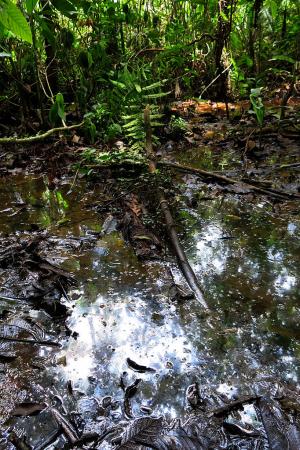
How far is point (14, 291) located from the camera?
1830 millimetres

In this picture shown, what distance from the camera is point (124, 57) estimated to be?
15.5ft

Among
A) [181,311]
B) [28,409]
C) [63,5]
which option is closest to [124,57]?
[63,5]

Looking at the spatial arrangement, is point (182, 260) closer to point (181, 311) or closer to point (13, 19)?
point (181, 311)

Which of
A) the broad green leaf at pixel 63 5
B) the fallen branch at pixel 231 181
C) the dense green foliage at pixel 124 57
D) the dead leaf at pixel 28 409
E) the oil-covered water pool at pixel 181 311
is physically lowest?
the oil-covered water pool at pixel 181 311

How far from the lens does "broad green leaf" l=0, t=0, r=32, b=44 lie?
40.8 inches

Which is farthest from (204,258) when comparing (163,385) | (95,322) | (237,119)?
(237,119)

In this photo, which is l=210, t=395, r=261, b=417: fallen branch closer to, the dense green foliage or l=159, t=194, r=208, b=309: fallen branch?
l=159, t=194, r=208, b=309: fallen branch

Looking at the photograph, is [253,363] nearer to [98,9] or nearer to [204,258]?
[204,258]

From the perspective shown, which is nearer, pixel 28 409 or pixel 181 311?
pixel 28 409

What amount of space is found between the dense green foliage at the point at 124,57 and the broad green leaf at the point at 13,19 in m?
2.47

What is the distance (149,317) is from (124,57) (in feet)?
13.0

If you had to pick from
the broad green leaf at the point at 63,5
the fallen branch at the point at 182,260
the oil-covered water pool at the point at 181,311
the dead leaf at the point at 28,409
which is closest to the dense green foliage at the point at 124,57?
the broad green leaf at the point at 63,5

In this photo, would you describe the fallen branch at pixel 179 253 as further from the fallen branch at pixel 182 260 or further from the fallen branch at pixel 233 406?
the fallen branch at pixel 233 406

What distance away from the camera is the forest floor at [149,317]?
1193 millimetres
